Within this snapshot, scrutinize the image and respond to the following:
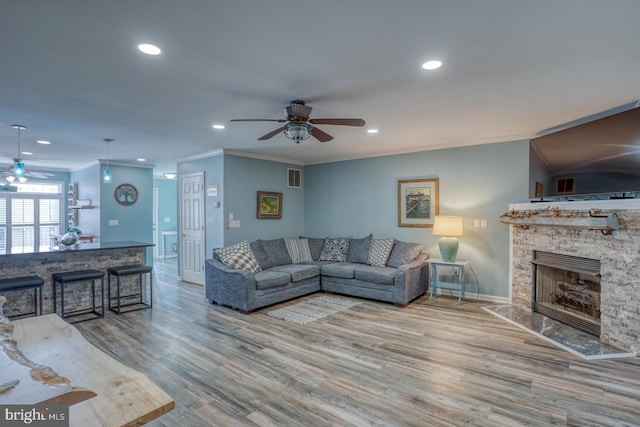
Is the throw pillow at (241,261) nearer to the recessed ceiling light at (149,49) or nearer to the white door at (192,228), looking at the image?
the white door at (192,228)

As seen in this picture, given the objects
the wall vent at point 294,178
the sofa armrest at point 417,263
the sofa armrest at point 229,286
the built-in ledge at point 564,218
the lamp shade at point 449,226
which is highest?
the wall vent at point 294,178

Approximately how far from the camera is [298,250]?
623cm

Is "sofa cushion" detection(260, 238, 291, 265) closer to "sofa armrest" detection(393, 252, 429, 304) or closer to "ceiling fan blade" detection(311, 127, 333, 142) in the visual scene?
"sofa armrest" detection(393, 252, 429, 304)

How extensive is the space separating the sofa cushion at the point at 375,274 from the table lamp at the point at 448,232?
813mm

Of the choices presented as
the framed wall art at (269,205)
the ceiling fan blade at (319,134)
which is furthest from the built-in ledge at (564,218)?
the framed wall art at (269,205)

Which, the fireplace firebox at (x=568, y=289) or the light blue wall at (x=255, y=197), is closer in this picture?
the fireplace firebox at (x=568, y=289)

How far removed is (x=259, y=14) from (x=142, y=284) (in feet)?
15.1

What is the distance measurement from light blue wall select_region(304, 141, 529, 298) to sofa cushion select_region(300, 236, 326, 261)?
39 centimetres

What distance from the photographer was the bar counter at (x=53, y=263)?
403cm

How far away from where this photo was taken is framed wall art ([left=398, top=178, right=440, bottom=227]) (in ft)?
18.1

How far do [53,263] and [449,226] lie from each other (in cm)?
540

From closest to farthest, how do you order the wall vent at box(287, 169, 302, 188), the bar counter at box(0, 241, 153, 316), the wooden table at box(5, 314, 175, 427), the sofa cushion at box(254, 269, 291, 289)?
the wooden table at box(5, 314, 175, 427)
the bar counter at box(0, 241, 153, 316)
the sofa cushion at box(254, 269, 291, 289)
the wall vent at box(287, 169, 302, 188)

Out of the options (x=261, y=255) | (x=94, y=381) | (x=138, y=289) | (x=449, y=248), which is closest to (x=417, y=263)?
(x=449, y=248)

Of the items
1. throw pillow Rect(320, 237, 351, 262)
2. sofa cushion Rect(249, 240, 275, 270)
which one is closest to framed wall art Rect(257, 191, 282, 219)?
sofa cushion Rect(249, 240, 275, 270)
